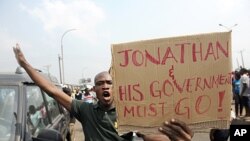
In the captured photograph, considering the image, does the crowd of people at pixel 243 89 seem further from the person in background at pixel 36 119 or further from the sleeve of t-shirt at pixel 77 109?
the sleeve of t-shirt at pixel 77 109

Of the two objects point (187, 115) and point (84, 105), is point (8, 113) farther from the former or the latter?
point (187, 115)

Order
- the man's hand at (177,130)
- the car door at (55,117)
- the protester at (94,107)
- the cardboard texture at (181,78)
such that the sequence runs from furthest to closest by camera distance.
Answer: the car door at (55,117) < the protester at (94,107) < the cardboard texture at (181,78) < the man's hand at (177,130)

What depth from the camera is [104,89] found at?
12.8ft

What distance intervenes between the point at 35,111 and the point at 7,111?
610mm

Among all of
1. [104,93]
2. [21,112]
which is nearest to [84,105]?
[104,93]

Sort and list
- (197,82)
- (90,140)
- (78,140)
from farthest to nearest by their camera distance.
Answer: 1. (78,140)
2. (90,140)
3. (197,82)

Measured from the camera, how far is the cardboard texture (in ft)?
9.35

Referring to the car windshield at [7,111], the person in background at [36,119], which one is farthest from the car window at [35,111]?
the car windshield at [7,111]

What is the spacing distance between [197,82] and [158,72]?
249mm

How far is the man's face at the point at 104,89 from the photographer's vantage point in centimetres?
384

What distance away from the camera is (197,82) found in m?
2.84

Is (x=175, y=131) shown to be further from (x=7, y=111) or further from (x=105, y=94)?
(x=7, y=111)

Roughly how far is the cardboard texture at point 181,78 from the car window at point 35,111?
138cm

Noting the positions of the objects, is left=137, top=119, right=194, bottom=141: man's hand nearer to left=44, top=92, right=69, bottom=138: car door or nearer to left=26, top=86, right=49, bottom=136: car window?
left=26, top=86, right=49, bottom=136: car window
